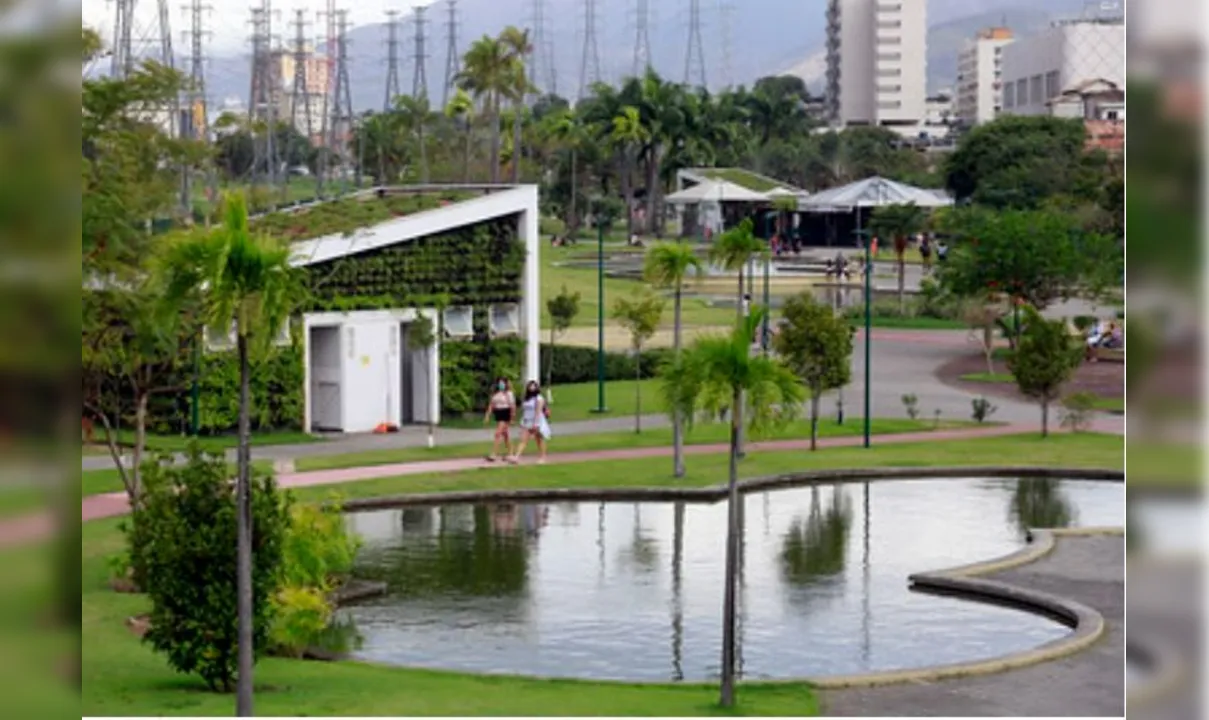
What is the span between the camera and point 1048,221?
158 feet

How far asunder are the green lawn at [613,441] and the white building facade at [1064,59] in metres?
121

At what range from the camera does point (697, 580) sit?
21.0 meters

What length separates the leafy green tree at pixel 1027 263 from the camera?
1842 inches

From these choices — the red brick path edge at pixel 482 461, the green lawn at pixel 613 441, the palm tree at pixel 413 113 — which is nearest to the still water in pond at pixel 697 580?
the red brick path edge at pixel 482 461

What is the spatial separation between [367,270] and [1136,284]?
31.2m

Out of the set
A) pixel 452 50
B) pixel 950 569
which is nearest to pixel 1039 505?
pixel 950 569

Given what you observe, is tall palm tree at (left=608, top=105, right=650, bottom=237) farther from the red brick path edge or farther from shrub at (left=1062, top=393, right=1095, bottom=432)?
the red brick path edge

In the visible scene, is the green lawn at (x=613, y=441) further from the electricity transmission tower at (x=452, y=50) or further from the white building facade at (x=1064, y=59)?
the white building facade at (x=1064, y=59)

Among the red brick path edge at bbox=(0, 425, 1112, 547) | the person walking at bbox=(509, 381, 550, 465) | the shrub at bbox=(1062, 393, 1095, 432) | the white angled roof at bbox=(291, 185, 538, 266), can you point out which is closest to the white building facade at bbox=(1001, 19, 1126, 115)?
the white angled roof at bbox=(291, 185, 538, 266)

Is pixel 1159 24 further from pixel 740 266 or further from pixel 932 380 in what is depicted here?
pixel 932 380

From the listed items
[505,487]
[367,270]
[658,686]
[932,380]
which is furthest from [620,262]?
[658,686]

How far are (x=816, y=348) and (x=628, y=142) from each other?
68.5 m

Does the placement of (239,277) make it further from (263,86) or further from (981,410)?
(263,86)

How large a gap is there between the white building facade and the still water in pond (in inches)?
5094
